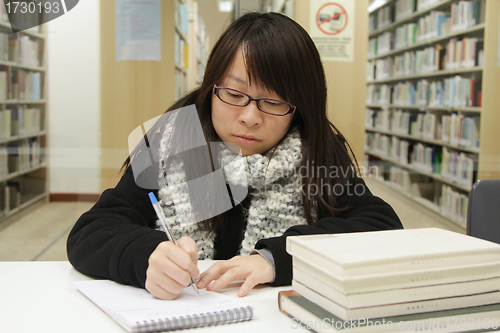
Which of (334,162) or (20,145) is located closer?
(334,162)

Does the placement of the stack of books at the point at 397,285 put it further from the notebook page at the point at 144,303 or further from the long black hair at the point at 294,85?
the long black hair at the point at 294,85

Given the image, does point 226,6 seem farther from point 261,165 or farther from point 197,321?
point 197,321

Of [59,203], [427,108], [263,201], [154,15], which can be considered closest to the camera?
[263,201]

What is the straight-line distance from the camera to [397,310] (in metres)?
0.58

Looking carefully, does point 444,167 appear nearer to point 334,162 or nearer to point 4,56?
point 334,162

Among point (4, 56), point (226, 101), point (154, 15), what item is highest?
point (154, 15)

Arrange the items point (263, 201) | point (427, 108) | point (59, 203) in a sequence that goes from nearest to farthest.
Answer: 1. point (263, 201)
2. point (59, 203)
3. point (427, 108)

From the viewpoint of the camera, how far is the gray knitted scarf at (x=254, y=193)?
1.15 m

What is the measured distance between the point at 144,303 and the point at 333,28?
218 centimetres

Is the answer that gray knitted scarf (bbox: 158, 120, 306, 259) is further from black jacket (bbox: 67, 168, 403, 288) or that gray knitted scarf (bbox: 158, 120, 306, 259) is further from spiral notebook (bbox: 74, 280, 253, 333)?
spiral notebook (bbox: 74, 280, 253, 333)

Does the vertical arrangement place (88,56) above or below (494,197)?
above

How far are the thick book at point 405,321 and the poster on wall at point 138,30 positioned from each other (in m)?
2.14

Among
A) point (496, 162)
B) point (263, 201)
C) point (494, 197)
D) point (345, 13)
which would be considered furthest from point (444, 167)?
point (263, 201)

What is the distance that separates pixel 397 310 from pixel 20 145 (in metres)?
2.57
